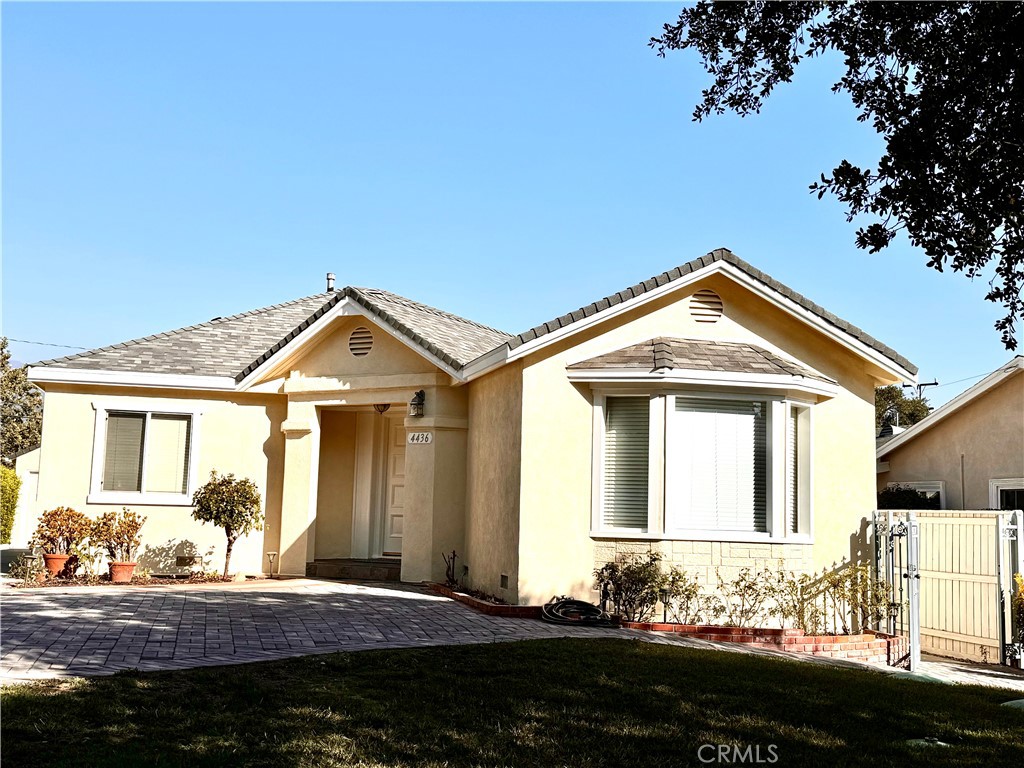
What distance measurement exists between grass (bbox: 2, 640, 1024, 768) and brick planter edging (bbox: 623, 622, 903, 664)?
2536 mm

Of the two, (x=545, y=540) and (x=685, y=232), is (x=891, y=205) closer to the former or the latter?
(x=545, y=540)

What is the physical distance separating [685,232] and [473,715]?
44.4ft

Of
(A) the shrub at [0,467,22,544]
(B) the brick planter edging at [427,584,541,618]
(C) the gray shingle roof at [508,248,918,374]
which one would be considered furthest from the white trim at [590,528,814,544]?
(A) the shrub at [0,467,22,544]

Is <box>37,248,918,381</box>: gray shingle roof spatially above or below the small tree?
above

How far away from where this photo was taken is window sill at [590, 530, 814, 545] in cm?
1312

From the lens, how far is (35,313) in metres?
15.9

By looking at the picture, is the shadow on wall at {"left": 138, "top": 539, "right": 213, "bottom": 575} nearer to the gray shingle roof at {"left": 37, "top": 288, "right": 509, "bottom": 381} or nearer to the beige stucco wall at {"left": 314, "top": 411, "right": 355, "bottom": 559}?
the beige stucco wall at {"left": 314, "top": 411, "right": 355, "bottom": 559}

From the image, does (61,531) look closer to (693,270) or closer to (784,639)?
(693,270)

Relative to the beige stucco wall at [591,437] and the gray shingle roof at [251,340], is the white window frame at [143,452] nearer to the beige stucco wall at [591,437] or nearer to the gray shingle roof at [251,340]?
the gray shingle roof at [251,340]

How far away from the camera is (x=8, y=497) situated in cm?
2806

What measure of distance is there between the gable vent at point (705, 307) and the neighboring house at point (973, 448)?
7.81 metres

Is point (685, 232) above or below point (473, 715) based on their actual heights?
above

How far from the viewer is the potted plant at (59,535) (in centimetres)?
1603

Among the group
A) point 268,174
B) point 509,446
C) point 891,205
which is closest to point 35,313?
point 268,174
